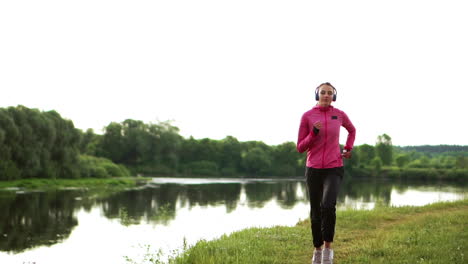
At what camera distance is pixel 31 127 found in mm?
42469

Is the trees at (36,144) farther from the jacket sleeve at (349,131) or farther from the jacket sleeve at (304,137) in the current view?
Answer: the jacket sleeve at (349,131)

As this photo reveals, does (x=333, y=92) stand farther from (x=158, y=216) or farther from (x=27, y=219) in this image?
(x=27, y=219)

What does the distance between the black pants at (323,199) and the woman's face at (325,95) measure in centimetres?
88

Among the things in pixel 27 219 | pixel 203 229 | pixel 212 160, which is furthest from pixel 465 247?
pixel 212 160

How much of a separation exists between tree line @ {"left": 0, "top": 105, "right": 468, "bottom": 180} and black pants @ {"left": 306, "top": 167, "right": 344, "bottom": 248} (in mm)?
39222

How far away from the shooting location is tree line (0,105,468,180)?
4181 cm

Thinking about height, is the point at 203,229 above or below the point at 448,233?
below

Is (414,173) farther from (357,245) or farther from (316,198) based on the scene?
(316,198)

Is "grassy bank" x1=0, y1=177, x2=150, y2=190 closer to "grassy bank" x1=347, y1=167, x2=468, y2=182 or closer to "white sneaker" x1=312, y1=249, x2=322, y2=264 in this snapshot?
"white sneaker" x1=312, y1=249, x2=322, y2=264

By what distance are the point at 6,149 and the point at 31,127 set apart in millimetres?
3818

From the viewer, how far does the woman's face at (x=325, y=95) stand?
5.74 metres

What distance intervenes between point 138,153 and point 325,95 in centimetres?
9124

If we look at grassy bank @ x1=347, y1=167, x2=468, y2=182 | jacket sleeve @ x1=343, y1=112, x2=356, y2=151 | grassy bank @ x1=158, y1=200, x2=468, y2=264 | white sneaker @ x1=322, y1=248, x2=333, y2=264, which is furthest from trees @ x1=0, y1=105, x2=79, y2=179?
grassy bank @ x1=347, y1=167, x2=468, y2=182

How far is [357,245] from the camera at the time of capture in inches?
288
